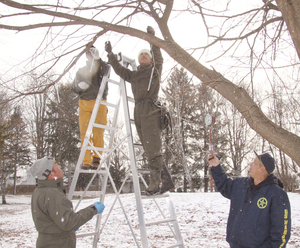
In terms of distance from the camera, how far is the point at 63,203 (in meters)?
2.06

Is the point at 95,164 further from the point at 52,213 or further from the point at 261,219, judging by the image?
the point at 261,219

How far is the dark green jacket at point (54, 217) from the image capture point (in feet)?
6.62

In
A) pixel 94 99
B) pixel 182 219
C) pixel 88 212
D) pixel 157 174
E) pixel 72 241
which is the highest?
pixel 94 99

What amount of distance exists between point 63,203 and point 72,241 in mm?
404

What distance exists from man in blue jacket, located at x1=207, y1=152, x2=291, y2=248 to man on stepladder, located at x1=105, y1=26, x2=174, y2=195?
2.95 feet

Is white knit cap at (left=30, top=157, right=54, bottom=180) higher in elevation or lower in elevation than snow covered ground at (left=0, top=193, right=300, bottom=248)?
higher

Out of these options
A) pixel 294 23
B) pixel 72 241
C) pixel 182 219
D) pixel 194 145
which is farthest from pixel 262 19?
pixel 194 145

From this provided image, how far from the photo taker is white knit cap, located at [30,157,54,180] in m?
2.18

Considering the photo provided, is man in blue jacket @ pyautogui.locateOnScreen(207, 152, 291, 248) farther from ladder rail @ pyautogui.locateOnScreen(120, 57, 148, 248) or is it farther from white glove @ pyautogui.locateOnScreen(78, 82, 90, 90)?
white glove @ pyautogui.locateOnScreen(78, 82, 90, 90)

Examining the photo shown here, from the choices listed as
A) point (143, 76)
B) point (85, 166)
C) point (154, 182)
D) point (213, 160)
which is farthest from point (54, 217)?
point (143, 76)

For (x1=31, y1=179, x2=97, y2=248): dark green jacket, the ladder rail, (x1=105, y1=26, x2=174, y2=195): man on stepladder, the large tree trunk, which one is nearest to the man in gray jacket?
Answer: (x1=31, y1=179, x2=97, y2=248): dark green jacket

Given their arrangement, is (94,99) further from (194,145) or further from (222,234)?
(194,145)

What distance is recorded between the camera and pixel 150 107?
3111 millimetres

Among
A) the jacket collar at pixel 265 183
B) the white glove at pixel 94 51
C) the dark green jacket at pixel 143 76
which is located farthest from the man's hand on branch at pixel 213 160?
the white glove at pixel 94 51
